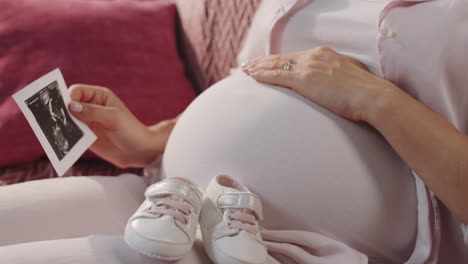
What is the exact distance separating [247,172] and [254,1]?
2.04 feet

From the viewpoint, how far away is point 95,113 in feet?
2.96

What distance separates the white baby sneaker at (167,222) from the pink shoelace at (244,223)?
5cm

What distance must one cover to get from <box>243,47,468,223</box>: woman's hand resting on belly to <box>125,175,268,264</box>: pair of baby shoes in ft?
0.65

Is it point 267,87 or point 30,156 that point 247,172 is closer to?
point 267,87

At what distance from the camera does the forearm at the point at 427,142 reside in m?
0.65

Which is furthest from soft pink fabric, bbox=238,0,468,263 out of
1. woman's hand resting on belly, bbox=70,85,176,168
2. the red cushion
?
the red cushion

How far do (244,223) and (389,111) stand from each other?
0.87 ft

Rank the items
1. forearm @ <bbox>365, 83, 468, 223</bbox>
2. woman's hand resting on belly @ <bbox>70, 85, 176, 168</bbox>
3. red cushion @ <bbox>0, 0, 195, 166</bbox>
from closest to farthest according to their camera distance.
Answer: forearm @ <bbox>365, 83, 468, 223</bbox>, woman's hand resting on belly @ <bbox>70, 85, 176, 168</bbox>, red cushion @ <bbox>0, 0, 195, 166</bbox>

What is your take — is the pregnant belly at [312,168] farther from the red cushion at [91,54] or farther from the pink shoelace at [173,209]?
the red cushion at [91,54]

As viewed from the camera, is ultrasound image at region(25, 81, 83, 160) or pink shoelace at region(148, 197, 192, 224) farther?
ultrasound image at region(25, 81, 83, 160)

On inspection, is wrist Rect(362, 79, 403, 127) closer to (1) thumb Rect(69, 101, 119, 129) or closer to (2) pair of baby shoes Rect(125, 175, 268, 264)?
(2) pair of baby shoes Rect(125, 175, 268, 264)

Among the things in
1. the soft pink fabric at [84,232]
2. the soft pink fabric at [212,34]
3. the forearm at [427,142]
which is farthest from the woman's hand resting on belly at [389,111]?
the soft pink fabric at [212,34]

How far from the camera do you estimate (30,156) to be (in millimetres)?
1135

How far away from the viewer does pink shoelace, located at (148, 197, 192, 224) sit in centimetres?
58
